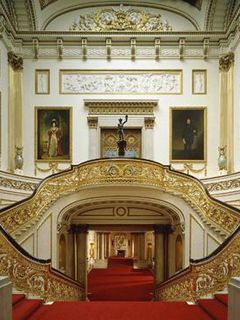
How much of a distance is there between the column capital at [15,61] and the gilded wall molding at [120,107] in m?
3.04

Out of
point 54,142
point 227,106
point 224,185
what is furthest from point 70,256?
point 227,106

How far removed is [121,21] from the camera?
16.6 metres

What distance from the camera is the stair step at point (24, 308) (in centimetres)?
544

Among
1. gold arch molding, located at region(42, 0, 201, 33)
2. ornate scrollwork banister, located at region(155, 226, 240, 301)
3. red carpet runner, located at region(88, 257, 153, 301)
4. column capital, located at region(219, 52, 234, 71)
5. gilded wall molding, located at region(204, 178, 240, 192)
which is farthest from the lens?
gold arch molding, located at region(42, 0, 201, 33)

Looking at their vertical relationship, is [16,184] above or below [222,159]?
below

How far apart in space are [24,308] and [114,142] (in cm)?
1081

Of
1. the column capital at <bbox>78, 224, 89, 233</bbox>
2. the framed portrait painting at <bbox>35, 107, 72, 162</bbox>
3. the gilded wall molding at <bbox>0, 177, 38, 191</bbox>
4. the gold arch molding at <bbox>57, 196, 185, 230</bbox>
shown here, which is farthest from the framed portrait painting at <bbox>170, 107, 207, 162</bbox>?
the gilded wall molding at <bbox>0, 177, 38, 191</bbox>

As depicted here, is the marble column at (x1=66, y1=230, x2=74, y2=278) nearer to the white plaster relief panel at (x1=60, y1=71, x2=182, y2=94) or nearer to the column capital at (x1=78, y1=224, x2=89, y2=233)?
the column capital at (x1=78, y1=224, x2=89, y2=233)

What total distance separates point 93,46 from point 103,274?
12.4 meters

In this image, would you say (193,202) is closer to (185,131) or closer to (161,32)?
(185,131)

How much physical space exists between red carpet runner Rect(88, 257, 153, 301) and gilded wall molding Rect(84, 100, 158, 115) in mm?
7368

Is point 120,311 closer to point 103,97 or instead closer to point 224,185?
point 224,185

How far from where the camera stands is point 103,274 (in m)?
21.6

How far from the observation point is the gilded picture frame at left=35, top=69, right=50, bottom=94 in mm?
15959
